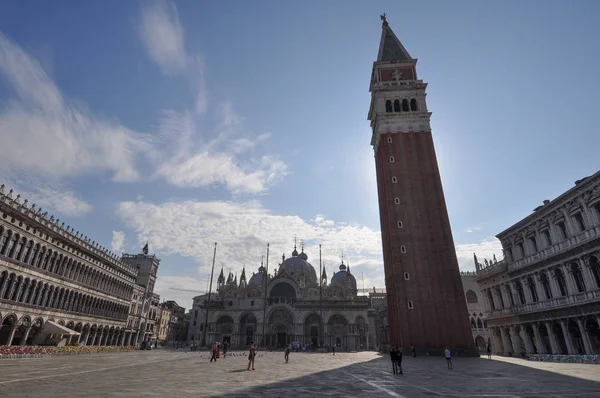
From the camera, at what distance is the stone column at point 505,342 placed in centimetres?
3662

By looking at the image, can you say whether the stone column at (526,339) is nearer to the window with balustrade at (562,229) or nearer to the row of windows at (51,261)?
the window with balustrade at (562,229)

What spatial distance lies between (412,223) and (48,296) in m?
42.1

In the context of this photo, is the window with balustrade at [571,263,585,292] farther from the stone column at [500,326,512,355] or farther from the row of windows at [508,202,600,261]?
the stone column at [500,326,512,355]

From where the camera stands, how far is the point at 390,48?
170 ft

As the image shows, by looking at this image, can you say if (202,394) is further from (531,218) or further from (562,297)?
(531,218)

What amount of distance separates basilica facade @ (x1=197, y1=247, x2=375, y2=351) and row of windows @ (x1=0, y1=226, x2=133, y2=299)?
17.9m

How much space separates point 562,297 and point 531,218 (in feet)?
25.7

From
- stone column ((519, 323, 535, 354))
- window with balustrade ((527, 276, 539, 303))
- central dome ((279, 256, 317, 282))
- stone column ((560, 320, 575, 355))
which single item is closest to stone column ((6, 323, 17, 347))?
central dome ((279, 256, 317, 282))

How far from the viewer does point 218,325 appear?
65.2 metres

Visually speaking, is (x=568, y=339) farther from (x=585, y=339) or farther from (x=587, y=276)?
(x=587, y=276)

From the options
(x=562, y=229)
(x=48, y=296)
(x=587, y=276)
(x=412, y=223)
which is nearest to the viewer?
(x=587, y=276)

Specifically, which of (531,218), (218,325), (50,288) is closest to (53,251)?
(50,288)

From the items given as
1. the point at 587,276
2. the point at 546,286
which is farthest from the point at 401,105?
the point at 587,276

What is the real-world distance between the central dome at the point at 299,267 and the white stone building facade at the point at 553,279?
41.4 metres
